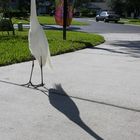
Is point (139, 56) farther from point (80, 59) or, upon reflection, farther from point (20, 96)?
point (20, 96)

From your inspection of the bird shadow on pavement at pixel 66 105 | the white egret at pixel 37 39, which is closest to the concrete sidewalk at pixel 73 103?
the bird shadow on pavement at pixel 66 105

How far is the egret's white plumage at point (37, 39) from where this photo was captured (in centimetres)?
725

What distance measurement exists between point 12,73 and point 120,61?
137 inches

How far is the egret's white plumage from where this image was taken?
285 inches

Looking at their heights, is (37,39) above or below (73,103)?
above

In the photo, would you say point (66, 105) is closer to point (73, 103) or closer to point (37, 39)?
point (73, 103)

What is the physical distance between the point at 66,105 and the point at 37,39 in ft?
4.75

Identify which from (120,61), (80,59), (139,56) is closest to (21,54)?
(80,59)

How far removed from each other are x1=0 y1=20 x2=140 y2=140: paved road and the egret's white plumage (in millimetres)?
589

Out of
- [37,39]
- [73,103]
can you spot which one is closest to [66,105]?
[73,103]

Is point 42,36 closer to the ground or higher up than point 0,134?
higher up

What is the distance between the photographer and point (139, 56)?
42.0ft

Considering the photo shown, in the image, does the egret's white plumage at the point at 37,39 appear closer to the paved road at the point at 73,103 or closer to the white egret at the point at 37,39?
the white egret at the point at 37,39

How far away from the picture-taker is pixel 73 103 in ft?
21.9
